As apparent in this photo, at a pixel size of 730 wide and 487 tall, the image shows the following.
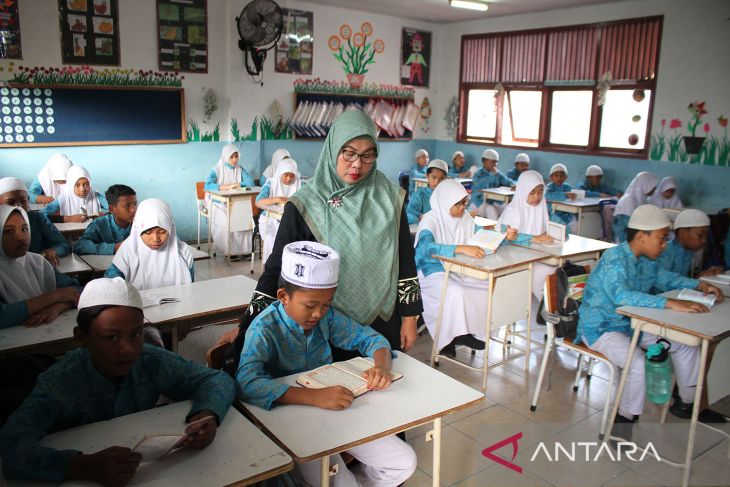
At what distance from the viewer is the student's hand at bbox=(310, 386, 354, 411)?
182cm

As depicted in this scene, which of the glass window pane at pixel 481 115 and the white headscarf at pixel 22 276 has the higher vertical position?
the glass window pane at pixel 481 115

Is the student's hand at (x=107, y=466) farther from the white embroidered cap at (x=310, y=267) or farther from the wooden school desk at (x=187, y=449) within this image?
the white embroidered cap at (x=310, y=267)

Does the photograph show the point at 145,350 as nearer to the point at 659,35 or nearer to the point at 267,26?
the point at 267,26

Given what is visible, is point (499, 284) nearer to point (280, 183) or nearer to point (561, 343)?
point (561, 343)

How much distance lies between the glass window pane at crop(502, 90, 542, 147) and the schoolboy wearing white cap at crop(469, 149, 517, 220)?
728 mm

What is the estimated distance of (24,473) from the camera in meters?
1.42

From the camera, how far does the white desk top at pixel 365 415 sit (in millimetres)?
1672

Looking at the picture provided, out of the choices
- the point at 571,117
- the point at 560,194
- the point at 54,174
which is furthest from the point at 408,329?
the point at 571,117

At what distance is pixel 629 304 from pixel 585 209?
4388 millimetres

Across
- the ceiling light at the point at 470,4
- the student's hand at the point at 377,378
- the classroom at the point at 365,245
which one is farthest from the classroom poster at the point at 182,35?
the student's hand at the point at 377,378

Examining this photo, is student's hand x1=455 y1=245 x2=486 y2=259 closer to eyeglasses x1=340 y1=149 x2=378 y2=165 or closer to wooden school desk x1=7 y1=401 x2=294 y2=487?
eyeglasses x1=340 y1=149 x2=378 y2=165

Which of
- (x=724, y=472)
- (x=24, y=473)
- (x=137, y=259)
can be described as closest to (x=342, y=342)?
(x=24, y=473)

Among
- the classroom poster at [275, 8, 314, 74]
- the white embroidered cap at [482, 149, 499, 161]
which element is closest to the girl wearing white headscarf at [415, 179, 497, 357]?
the white embroidered cap at [482, 149, 499, 161]

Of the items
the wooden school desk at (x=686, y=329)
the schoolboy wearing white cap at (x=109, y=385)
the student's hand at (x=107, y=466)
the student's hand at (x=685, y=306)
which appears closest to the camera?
the student's hand at (x=107, y=466)
